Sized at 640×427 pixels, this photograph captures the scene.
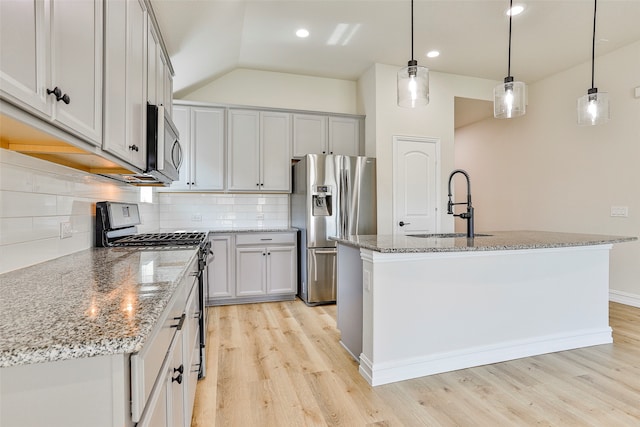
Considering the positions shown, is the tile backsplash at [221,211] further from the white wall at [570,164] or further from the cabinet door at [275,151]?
the white wall at [570,164]

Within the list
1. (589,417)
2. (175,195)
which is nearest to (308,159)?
(175,195)

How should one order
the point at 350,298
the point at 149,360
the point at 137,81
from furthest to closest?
the point at 350,298 < the point at 137,81 < the point at 149,360

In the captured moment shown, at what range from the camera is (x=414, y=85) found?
7.82ft

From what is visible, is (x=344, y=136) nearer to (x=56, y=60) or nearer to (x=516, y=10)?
(x=516, y=10)

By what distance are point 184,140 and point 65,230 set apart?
2466 mm

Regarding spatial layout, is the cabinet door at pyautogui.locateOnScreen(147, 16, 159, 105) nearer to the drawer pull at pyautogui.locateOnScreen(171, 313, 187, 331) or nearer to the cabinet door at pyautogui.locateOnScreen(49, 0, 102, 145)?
the cabinet door at pyautogui.locateOnScreen(49, 0, 102, 145)

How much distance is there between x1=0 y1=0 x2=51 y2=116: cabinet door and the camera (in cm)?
82

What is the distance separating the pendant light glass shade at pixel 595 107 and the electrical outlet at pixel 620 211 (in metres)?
1.69

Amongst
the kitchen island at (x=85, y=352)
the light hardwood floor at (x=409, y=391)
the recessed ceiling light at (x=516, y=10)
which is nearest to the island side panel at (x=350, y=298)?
the light hardwood floor at (x=409, y=391)

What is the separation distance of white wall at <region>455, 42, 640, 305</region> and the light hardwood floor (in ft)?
5.56

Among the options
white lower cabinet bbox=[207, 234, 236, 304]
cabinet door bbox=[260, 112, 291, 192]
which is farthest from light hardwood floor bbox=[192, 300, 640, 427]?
cabinet door bbox=[260, 112, 291, 192]

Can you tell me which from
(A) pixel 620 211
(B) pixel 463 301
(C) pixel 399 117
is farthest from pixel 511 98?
(A) pixel 620 211

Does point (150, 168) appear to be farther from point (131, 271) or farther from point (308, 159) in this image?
point (308, 159)

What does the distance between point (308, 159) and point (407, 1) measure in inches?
71.4
